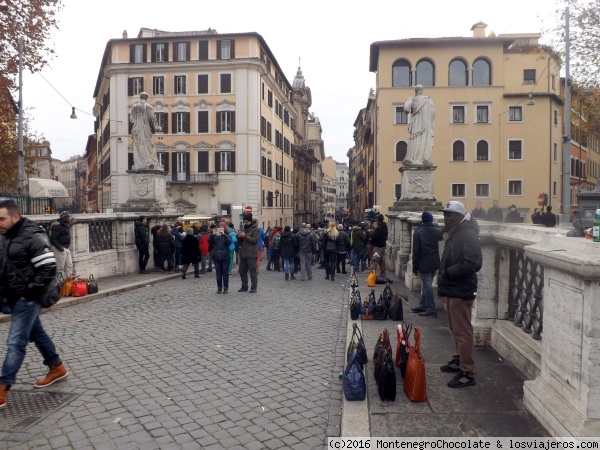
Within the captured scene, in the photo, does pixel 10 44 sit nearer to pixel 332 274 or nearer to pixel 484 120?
pixel 332 274

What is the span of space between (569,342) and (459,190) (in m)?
39.6

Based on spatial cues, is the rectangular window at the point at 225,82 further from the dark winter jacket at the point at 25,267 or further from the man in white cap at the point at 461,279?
the man in white cap at the point at 461,279

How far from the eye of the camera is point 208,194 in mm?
43281

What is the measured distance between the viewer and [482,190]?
41406 mm

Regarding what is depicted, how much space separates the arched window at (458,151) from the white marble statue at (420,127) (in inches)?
1092

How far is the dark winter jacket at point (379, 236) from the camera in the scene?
575 inches

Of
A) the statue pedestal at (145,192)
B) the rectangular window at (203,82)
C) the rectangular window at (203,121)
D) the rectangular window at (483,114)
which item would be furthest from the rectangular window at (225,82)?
the statue pedestal at (145,192)

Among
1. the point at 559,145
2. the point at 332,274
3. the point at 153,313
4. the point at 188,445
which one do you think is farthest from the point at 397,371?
the point at 559,145

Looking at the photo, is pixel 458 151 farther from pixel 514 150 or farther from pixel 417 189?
pixel 417 189

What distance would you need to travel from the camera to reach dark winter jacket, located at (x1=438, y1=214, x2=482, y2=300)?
497 centimetres

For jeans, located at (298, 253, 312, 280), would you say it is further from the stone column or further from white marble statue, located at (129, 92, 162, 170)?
the stone column

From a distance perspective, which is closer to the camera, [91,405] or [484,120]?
[91,405]

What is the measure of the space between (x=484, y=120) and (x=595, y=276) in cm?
4108

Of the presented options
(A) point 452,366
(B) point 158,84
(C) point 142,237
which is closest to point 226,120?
(B) point 158,84
